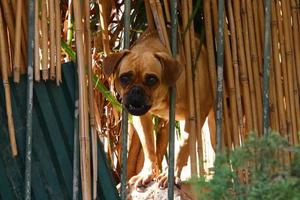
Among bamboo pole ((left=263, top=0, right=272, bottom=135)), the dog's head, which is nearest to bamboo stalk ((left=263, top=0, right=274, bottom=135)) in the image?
bamboo pole ((left=263, top=0, right=272, bottom=135))

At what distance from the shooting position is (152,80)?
15.5ft

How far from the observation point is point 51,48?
392cm

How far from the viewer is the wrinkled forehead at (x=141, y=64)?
4.70 metres

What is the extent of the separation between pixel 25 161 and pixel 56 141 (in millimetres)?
233

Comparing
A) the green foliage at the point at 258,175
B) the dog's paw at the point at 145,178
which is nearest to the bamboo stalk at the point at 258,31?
the dog's paw at the point at 145,178

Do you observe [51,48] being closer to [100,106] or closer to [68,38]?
[68,38]

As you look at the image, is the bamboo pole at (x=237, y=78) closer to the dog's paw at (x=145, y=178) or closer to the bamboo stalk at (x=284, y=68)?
the bamboo stalk at (x=284, y=68)

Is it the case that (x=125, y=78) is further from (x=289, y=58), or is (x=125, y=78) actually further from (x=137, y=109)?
(x=289, y=58)

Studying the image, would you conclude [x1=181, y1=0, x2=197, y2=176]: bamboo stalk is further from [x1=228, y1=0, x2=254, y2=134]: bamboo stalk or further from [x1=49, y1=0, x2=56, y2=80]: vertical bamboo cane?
[x1=49, y1=0, x2=56, y2=80]: vertical bamboo cane

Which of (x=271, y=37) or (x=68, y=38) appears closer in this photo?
(x=271, y=37)

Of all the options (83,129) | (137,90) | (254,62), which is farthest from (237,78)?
(83,129)

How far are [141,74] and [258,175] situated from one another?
2.53 meters

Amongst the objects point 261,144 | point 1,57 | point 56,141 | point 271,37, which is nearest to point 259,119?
point 271,37

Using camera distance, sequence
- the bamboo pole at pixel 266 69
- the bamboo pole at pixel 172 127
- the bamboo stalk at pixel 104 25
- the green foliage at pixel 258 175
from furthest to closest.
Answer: the bamboo stalk at pixel 104 25 < the bamboo pole at pixel 266 69 < the bamboo pole at pixel 172 127 < the green foliage at pixel 258 175
